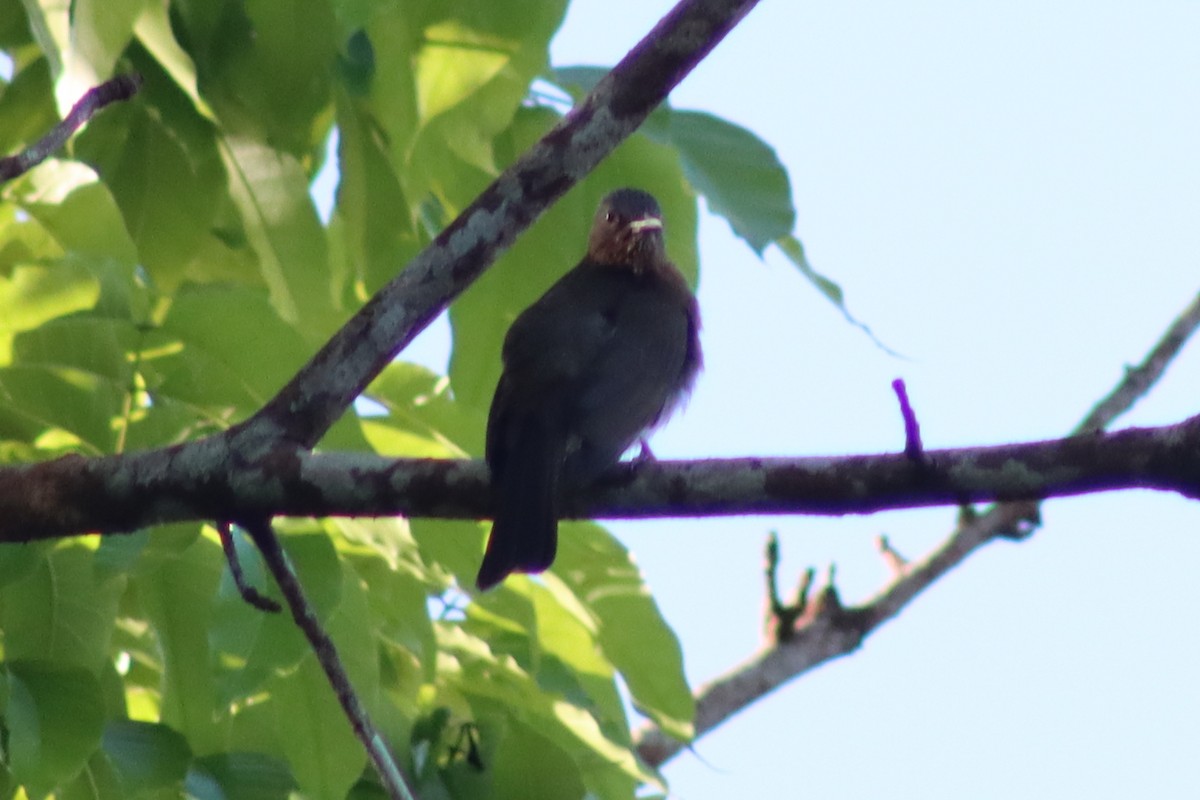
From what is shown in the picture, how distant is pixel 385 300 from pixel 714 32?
0.80m

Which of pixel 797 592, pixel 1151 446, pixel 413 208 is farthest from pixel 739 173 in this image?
pixel 797 592

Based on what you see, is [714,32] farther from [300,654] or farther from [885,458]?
[300,654]

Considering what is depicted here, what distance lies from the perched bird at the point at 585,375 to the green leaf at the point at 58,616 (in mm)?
735

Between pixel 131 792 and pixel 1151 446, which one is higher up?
pixel 1151 446

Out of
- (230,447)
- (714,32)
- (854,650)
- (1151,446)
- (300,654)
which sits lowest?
(854,650)

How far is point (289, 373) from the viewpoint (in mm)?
2924

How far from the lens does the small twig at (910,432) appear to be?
2439 mm

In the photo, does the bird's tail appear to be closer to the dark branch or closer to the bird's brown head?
the dark branch

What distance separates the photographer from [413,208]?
10.4ft

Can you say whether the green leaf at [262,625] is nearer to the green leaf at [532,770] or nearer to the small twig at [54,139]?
the green leaf at [532,770]

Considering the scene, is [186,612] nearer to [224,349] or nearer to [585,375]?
[224,349]

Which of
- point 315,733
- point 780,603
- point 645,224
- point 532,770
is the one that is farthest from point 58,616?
point 780,603

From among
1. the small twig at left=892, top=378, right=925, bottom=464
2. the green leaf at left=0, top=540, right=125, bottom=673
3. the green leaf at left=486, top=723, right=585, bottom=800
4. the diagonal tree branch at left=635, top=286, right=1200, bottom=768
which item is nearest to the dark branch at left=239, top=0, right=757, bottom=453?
the green leaf at left=0, top=540, right=125, bottom=673

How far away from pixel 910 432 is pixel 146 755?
1535mm
